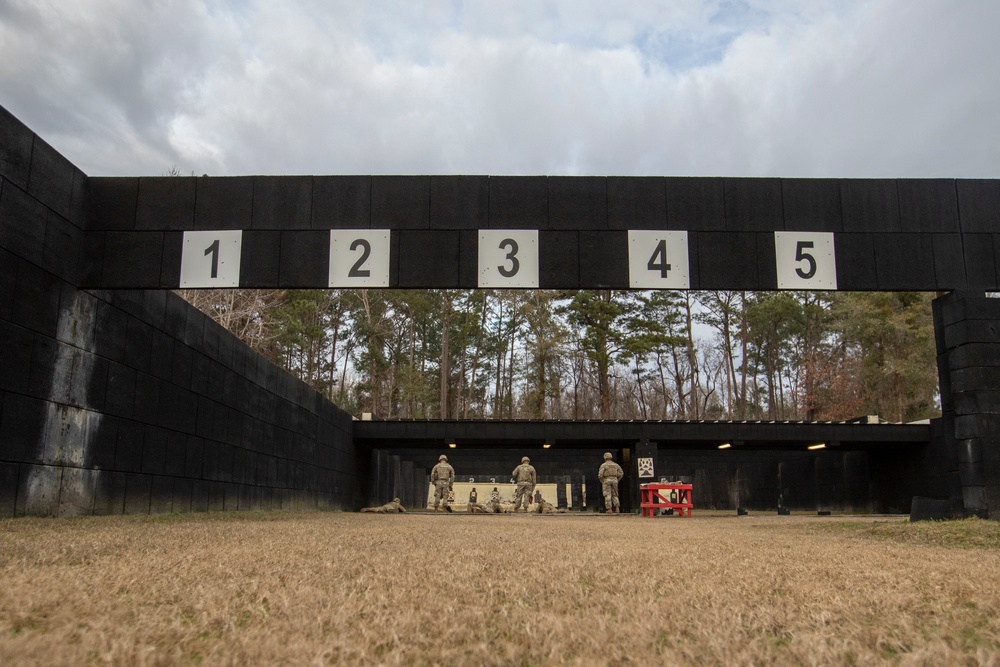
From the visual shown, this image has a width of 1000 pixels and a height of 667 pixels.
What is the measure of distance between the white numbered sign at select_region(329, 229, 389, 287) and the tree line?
25.9 m

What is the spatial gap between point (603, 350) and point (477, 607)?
3942cm

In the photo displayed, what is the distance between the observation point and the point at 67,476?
385 inches

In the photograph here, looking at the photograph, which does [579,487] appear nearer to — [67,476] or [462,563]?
[67,476]

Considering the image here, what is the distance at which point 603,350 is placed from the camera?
42.1 metres

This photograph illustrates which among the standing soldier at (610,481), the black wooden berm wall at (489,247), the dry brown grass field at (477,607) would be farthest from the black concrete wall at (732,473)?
the dry brown grass field at (477,607)

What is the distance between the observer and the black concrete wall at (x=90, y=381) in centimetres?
883

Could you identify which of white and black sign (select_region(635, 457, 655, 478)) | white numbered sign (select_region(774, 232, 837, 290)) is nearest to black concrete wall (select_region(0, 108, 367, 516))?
white numbered sign (select_region(774, 232, 837, 290))

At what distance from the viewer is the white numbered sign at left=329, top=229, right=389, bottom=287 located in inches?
408

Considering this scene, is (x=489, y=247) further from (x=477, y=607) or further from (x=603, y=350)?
(x=603, y=350)

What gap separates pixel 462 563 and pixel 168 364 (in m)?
9.48

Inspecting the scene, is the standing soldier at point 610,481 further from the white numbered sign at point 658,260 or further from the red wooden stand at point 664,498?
the white numbered sign at point 658,260

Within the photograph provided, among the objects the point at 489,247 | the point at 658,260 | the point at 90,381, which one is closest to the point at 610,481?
the point at 658,260

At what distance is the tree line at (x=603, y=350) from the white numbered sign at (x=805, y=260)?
92.7 ft

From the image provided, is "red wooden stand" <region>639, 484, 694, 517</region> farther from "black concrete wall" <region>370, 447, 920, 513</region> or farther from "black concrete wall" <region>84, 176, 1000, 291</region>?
"black concrete wall" <region>84, 176, 1000, 291</region>
